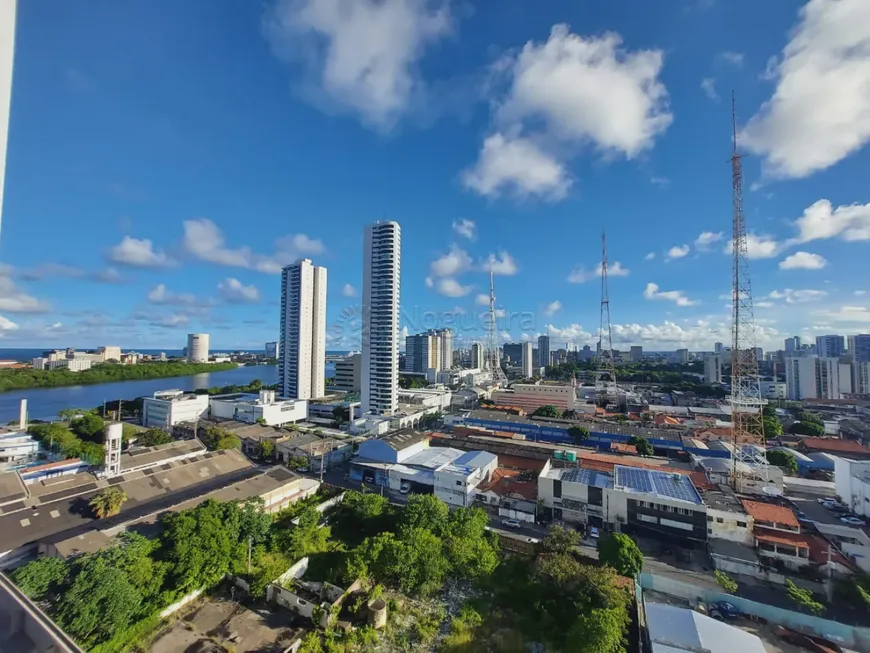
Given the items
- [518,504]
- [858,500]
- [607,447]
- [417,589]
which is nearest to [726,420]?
[607,447]

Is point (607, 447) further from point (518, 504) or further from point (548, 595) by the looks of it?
point (548, 595)

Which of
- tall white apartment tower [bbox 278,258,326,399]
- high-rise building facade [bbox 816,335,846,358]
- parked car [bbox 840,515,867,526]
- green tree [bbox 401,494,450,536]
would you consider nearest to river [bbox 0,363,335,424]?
tall white apartment tower [bbox 278,258,326,399]

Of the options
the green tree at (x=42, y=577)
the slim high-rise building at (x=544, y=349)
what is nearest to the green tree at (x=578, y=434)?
the green tree at (x=42, y=577)

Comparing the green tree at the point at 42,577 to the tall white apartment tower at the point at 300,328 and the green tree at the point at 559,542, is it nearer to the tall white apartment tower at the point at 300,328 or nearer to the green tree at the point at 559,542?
the green tree at the point at 559,542

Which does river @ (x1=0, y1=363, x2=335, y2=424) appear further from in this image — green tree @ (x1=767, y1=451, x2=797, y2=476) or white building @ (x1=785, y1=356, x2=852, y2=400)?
white building @ (x1=785, y1=356, x2=852, y2=400)

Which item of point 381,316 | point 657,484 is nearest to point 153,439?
point 381,316

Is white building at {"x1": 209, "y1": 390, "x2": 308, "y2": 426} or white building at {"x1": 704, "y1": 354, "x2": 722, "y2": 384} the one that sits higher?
white building at {"x1": 704, "y1": 354, "x2": 722, "y2": 384}

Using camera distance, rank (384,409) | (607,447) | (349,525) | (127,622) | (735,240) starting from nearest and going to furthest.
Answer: (127,622) → (349,525) → (735,240) → (607,447) → (384,409)
